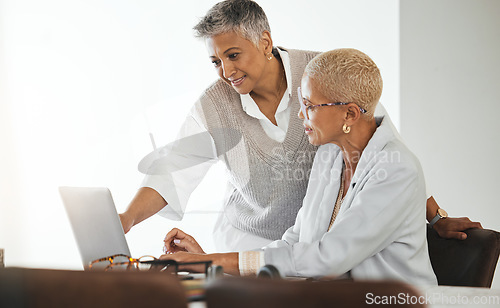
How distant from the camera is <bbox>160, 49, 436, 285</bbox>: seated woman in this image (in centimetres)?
133

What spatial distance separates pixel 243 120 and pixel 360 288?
1441 millimetres

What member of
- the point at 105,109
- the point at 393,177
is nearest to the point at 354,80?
the point at 393,177

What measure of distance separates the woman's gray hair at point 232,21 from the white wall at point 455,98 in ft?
5.36

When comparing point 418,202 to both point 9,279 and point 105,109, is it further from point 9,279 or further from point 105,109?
point 105,109

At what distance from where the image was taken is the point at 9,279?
1.99 feet

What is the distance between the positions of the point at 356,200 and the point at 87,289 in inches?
35.1

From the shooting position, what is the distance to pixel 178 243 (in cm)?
167

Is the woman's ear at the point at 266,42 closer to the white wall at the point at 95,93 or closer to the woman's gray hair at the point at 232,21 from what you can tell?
the woman's gray hair at the point at 232,21

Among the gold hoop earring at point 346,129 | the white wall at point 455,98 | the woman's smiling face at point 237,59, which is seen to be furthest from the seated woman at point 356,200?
the white wall at point 455,98

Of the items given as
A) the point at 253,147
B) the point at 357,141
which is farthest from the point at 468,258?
the point at 253,147

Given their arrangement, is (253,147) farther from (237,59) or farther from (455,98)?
(455,98)

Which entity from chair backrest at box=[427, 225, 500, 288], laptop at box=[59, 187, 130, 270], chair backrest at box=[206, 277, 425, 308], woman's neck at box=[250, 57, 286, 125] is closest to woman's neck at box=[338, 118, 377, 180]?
chair backrest at box=[427, 225, 500, 288]

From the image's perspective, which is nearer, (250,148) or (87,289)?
(87,289)

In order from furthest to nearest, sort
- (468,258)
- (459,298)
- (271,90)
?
(271,90), (468,258), (459,298)
